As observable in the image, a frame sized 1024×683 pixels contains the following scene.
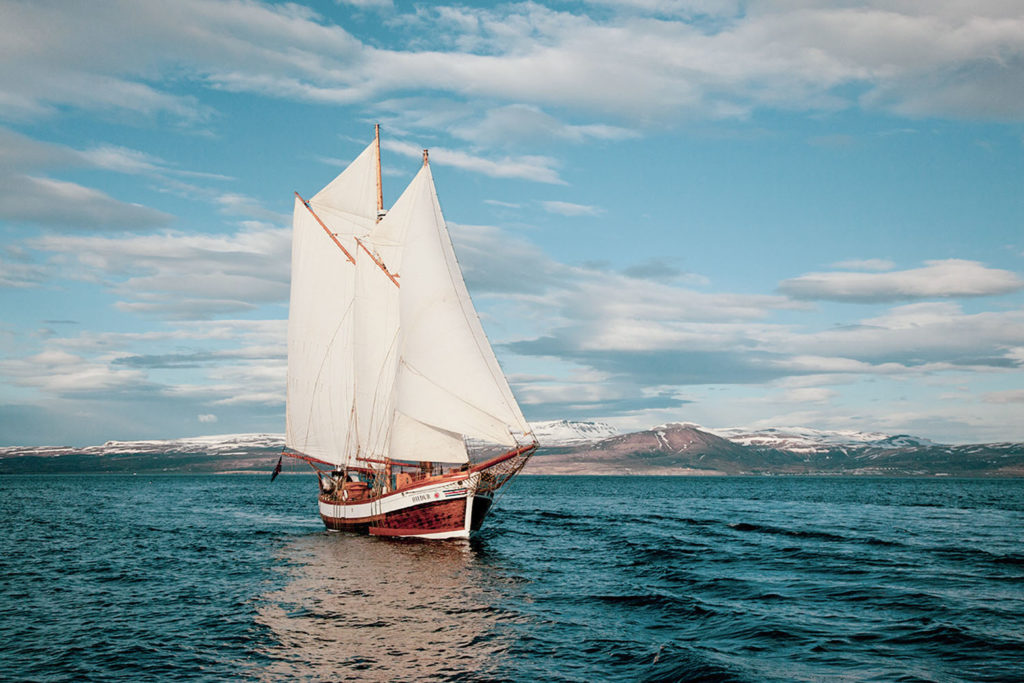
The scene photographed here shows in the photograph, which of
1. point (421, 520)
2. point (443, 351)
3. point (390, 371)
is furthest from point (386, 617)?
point (390, 371)

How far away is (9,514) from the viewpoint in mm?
84062

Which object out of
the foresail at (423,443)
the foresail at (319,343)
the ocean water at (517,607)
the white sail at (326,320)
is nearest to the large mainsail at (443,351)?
the foresail at (423,443)

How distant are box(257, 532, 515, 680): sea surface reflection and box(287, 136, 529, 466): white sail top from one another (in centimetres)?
991

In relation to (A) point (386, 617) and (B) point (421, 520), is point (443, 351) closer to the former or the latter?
(B) point (421, 520)

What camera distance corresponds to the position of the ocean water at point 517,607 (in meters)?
22.1

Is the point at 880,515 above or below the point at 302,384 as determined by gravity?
below

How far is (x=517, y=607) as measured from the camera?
3083cm

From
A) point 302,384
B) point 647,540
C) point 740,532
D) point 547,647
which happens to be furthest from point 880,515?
point 547,647

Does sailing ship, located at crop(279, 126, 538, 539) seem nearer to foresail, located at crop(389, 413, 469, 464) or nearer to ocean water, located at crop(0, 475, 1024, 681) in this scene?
foresail, located at crop(389, 413, 469, 464)

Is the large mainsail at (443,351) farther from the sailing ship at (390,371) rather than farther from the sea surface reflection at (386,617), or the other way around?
the sea surface reflection at (386,617)

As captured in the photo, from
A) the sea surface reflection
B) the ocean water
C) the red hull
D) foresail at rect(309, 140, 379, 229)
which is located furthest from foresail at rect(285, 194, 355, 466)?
the sea surface reflection

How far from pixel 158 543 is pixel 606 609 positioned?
38.2 metres

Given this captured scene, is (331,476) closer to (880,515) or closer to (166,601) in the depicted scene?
(166,601)

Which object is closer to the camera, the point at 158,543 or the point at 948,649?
the point at 948,649
